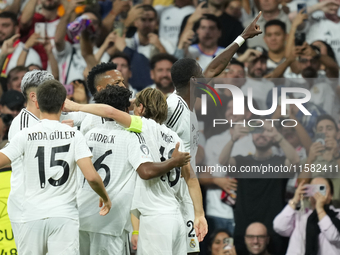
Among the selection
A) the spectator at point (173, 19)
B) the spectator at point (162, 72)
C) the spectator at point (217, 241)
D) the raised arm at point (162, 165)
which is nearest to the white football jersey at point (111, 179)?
the raised arm at point (162, 165)

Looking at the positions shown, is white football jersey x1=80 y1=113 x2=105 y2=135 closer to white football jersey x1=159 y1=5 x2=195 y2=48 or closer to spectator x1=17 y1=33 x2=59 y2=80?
white football jersey x1=159 y1=5 x2=195 y2=48

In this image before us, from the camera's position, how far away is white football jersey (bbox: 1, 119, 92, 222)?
141 inches

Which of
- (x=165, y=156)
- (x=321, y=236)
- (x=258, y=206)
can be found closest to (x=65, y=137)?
(x=165, y=156)

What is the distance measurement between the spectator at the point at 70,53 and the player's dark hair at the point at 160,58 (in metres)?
0.90

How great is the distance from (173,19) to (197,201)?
510 cm

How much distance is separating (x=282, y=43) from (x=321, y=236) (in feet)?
11.2

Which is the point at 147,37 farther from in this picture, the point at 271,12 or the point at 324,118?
the point at 324,118

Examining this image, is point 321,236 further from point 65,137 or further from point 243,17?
point 65,137

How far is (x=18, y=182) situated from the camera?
4.13 metres

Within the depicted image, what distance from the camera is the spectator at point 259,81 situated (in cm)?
784

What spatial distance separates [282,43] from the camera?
8.08m

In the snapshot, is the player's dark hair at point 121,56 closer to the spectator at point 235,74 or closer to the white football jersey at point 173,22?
the white football jersey at point 173,22

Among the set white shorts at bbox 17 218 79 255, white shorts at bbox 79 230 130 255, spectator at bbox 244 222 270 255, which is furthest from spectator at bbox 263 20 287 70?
white shorts at bbox 17 218 79 255

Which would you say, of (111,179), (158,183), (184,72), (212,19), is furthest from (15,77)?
(158,183)
